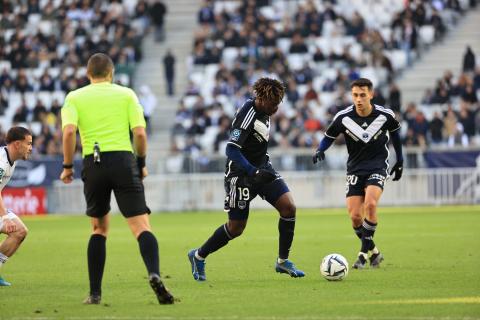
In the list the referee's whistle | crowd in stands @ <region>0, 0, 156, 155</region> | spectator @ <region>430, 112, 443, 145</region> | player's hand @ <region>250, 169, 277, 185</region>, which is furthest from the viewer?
crowd in stands @ <region>0, 0, 156, 155</region>

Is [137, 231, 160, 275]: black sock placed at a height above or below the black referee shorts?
below

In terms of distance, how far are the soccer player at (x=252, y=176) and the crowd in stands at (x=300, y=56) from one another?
745 inches

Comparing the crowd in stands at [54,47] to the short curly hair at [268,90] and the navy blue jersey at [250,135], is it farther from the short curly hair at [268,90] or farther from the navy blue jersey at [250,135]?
the short curly hair at [268,90]

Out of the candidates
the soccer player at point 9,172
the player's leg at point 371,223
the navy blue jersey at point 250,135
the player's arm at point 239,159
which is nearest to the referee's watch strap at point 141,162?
the player's arm at point 239,159

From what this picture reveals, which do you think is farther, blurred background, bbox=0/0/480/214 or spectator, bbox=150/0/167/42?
spectator, bbox=150/0/167/42

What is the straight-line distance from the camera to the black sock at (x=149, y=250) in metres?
9.82

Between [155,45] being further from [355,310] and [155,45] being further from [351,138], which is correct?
[355,310]

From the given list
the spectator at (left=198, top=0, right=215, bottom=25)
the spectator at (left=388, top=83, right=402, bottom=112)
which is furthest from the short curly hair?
the spectator at (left=198, top=0, right=215, bottom=25)

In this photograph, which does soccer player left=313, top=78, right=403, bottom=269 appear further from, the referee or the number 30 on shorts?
the referee

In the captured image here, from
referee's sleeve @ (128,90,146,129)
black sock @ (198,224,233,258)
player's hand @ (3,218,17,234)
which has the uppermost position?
referee's sleeve @ (128,90,146,129)

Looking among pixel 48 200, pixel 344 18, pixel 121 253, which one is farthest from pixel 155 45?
pixel 121 253

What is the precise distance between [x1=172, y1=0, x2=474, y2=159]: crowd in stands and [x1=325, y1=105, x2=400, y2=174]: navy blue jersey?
17178mm

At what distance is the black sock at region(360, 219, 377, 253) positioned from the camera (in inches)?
550

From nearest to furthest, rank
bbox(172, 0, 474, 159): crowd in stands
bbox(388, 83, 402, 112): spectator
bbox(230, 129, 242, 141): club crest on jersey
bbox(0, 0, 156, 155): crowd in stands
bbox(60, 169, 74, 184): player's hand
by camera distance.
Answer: bbox(60, 169, 74, 184): player's hand → bbox(230, 129, 242, 141): club crest on jersey → bbox(388, 83, 402, 112): spectator → bbox(172, 0, 474, 159): crowd in stands → bbox(0, 0, 156, 155): crowd in stands
